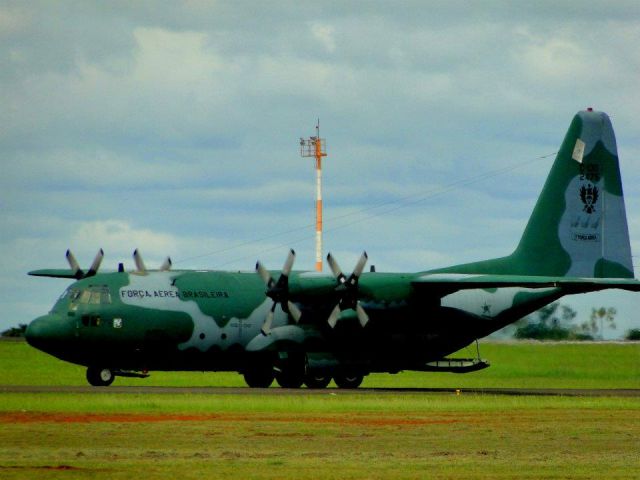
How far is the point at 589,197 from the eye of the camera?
166 feet

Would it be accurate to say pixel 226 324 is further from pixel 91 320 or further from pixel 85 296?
pixel 85 296

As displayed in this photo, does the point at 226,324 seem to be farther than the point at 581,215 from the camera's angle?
No

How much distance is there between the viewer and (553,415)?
33.0 meters

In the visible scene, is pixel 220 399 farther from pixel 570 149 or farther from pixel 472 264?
pixel 570 149

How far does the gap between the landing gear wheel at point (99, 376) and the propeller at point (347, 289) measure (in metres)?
8.35

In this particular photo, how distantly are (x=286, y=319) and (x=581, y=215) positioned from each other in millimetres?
14102

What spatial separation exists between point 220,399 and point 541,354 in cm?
2597

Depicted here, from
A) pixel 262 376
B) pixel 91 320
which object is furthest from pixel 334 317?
pixel 91 320

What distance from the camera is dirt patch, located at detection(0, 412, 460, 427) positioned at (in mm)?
29250

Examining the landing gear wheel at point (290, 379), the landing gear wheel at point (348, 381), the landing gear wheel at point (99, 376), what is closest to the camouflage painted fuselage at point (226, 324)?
the landing gear wheel at point (99, 376)

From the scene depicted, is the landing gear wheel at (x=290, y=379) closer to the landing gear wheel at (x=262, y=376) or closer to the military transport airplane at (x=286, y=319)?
the military transport airplane at (x=286, y=319)

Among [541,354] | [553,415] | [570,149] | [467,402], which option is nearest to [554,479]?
[553,415]

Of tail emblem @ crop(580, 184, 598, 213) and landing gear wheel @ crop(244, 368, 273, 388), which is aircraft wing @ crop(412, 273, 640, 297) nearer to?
tail emblem @ crop(580, 184, 598, 213)

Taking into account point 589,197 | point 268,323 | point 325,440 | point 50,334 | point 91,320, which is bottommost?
point 325,440
